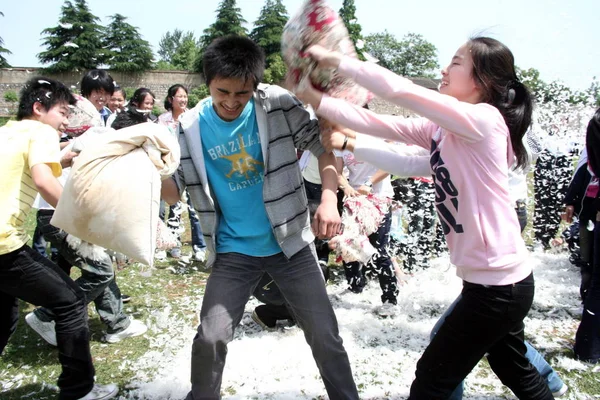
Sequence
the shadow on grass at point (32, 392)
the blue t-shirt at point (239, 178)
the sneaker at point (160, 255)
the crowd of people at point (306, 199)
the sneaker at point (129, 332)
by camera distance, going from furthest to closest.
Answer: the sneaker at point (160, 255) → the sneaker at point (129, 332) → the shadow on grass at point (32, 392) → the blue t-shirt at point (239, 178) → the crowd of people at point (306, 199)

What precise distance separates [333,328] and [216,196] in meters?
0.95

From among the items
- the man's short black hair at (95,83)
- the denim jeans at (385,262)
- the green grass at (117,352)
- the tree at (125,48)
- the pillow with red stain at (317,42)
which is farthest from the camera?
the tree at (125,48)

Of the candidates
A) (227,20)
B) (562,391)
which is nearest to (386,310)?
(562,391)

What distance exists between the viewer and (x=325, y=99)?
6.68ft

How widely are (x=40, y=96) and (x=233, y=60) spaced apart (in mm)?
1466

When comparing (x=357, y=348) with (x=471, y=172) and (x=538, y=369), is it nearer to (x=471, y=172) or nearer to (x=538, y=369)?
(x=538, y=369)

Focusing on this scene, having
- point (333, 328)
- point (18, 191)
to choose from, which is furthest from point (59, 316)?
point (333, 328)

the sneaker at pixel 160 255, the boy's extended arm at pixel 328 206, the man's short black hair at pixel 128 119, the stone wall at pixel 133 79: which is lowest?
the sneaker at pixel 160 255

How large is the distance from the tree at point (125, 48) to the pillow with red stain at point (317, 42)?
150ft

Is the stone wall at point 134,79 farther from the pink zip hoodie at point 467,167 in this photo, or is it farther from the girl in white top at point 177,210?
the pink zip hoodie at point 467,167

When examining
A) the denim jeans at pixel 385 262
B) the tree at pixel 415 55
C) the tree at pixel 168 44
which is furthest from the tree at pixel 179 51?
the denim jeans at pixel 385 262

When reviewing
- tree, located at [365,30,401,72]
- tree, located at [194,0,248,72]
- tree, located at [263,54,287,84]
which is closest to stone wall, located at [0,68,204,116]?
tree, located at [194,0,248,72]

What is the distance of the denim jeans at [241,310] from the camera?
2.25 meters

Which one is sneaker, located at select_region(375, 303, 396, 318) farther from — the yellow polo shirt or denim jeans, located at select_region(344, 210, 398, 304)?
the yellow polo shirt
